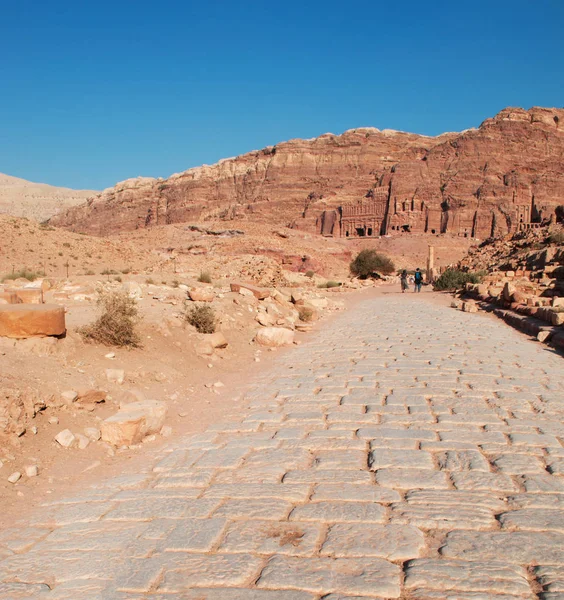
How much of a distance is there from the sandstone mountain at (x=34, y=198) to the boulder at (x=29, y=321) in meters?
103

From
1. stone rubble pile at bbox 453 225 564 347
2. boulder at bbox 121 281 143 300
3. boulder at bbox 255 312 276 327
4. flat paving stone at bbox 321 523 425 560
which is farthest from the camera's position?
boulder at bbox 255 312 276 327

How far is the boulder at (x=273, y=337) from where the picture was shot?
967cm

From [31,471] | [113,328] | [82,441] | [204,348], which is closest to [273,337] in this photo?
[204,348]

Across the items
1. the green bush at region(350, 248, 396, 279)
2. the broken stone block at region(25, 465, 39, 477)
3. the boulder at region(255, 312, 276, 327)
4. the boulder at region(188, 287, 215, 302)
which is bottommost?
the broken stone block at region(25, 465, 39, 477)

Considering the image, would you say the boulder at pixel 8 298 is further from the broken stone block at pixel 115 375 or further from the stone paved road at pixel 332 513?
the stone paved road at pixel 332 513

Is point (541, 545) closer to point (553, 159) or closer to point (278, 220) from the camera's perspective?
point (278, 220)

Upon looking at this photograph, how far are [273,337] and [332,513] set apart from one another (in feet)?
22.5

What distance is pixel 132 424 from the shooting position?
15.2ft

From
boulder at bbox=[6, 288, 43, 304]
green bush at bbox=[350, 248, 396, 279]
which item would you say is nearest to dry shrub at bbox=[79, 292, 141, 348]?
boulder at bbox=[6, 288, 43, 304]

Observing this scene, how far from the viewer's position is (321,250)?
4466 centimetres

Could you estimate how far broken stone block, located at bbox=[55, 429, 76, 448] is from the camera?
437 centimetres

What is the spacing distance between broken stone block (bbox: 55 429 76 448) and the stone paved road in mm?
811

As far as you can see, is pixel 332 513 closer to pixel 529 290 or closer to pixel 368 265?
pixel 529 290

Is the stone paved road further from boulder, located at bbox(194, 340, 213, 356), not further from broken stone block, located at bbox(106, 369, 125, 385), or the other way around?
boulder, located at bbox(194, 340, 213, 356)
